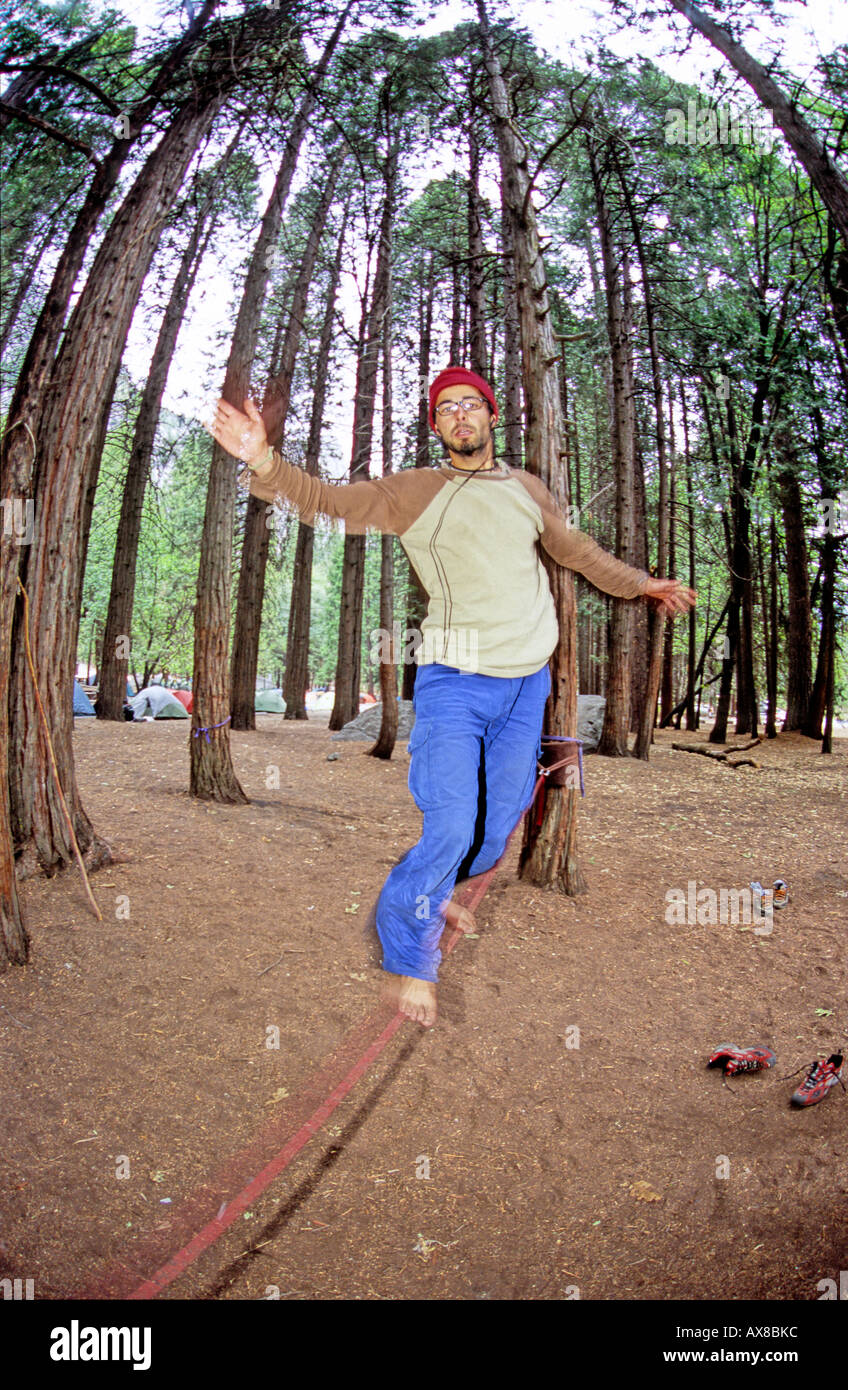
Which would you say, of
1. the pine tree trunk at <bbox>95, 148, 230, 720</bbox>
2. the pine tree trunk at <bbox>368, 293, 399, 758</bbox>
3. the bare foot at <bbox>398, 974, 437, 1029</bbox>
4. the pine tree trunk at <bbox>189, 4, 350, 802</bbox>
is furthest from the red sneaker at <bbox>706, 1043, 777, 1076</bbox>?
the pine tree trunk at <bbox>95, 148, 230, 720</bbox>

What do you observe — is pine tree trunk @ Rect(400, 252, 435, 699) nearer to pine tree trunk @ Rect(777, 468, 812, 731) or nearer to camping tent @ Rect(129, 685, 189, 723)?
camping tent @ Rect(129, 685, 189, 723)

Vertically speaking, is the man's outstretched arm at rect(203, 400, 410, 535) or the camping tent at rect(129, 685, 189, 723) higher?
the man's outstretched arm at rect(203, 400, 410, 535)

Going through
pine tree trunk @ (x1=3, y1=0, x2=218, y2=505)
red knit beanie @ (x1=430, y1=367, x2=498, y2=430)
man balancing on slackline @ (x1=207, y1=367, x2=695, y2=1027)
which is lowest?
man balancing on slackline @ (x1=207, y1=367, x2=695, y2=1027)

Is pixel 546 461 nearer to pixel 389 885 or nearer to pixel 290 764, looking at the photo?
pixel 389 885

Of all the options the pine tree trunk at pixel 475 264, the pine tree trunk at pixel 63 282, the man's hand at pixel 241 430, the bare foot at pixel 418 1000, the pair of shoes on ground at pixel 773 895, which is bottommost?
the pair of shoes on ground at pixel 773 895

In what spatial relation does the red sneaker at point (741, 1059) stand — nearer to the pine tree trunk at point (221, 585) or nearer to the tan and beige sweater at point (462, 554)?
the tan and beige sweater at point (462, 554)

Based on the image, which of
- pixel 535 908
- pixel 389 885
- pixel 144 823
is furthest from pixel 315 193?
pixel 389 885

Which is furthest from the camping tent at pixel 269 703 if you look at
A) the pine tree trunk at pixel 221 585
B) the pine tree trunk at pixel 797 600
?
the pine tree trunk at pixel 221 585

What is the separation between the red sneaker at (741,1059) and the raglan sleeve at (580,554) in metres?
2.16

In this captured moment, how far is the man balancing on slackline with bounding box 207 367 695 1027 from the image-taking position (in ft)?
9.82

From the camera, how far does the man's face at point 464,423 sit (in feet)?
10.9

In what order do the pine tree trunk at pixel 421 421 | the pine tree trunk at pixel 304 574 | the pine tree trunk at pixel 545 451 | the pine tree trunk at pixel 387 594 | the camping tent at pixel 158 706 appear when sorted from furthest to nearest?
the camping tent at pixel 158 706, the pine tree trunk at pixel 304 574, the pine tree trunk at pixel 421 421, the pine tree trunk at pixel 387 594, the pine tree trunk at pixel 545 451

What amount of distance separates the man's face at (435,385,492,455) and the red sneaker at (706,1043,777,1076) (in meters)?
2.93

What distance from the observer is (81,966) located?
155 inches
